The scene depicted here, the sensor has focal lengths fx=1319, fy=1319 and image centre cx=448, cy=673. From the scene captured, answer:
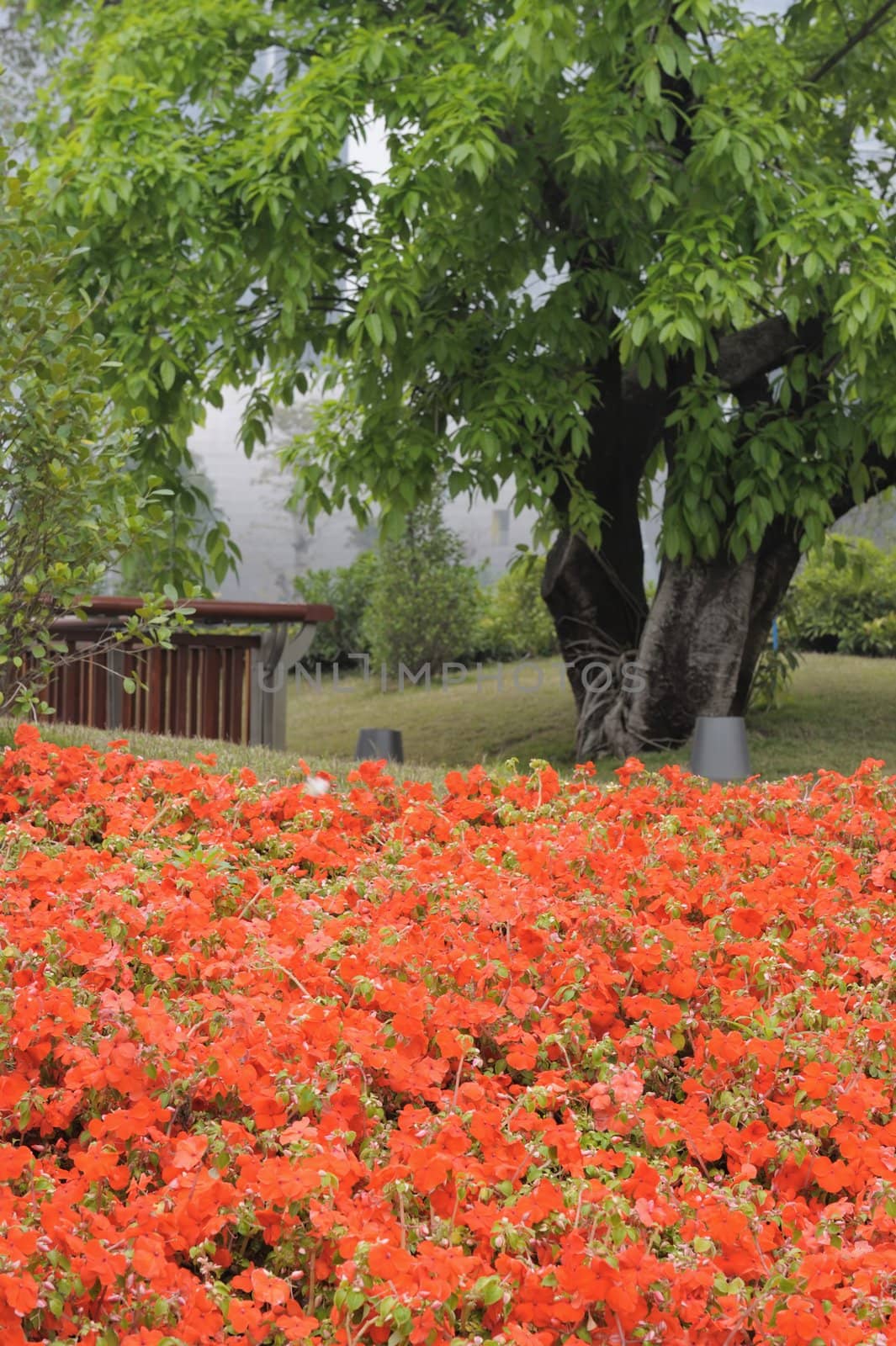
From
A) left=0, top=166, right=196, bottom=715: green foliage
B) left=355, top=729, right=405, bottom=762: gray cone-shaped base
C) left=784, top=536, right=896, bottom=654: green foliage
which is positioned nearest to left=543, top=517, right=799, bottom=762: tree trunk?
left=355, top=729, right=405, bottom=762: gray cone-shaped base

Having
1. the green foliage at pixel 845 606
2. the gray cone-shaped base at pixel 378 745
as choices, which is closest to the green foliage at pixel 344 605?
the green foliage at pixel 845 606

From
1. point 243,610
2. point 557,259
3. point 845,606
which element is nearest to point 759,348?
point 557,259

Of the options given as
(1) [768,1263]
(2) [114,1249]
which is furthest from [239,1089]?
(1) [768,1263]

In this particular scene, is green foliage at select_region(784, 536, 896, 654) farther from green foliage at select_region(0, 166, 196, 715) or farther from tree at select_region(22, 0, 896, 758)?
green foliage at select_region(0, 166, 196, 715)

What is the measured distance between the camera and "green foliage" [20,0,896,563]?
638 centimetres

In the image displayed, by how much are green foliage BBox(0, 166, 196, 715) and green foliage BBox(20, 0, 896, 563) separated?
6.08 ft

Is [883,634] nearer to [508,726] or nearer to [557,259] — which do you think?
[508,726]

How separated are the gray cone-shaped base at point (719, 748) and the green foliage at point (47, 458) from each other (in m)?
2.93

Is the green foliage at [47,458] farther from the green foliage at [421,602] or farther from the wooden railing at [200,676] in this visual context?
the green foliage at [421,602]

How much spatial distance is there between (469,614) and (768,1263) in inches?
514

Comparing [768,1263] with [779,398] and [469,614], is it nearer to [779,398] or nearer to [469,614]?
[779,398]

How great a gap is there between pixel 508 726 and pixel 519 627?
458cm

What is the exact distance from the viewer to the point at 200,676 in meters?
7.75

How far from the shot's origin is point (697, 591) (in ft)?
27.5
